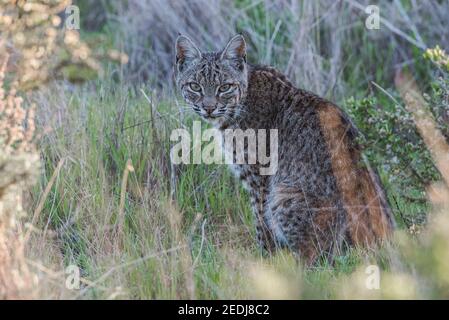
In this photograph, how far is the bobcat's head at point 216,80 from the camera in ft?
22.2

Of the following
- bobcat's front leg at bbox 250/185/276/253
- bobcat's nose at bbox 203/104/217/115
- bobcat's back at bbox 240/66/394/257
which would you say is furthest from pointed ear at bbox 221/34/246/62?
bobcat's front leg at bbox 250/185/276/253

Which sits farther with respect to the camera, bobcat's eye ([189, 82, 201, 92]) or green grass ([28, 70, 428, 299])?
bobcat's eye ([189, 82, 201, 92])

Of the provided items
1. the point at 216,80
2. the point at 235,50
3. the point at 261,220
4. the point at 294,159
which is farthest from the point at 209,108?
the point at 261,220

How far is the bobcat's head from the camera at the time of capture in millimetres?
6773

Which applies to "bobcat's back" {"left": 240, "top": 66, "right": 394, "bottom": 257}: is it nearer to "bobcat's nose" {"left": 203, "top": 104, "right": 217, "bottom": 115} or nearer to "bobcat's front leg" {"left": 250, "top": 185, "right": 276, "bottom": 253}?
"bobcat's front leg" {"left": 250, "top": 185, "right": 276, "bottom": 253}

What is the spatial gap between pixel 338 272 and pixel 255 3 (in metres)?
4.57

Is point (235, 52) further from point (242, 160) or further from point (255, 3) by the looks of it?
point (255, 3)

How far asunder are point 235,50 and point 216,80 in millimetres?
300

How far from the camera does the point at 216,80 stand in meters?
6.82

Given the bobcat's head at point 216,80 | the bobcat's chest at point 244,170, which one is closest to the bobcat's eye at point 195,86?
the bobcat's head at point 216,80

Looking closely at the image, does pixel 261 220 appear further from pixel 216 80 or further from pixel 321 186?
pixel 216 80

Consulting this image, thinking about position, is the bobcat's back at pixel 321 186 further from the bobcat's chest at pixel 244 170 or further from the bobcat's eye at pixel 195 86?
the bobcat's eye at pixel 195 86
